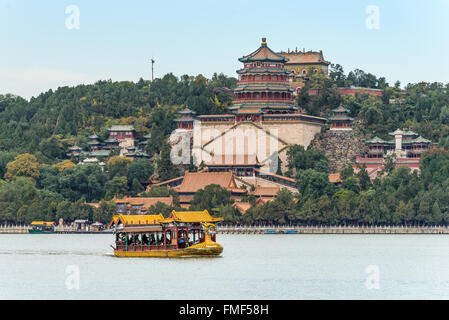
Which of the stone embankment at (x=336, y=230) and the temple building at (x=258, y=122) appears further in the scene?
the temple building at (x=258, y=122)

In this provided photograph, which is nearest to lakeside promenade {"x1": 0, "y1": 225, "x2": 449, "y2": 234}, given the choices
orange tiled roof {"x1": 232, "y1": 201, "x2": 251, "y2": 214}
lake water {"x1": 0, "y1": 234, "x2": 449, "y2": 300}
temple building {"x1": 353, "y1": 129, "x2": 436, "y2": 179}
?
Answer: orange tiled roof {"x1": 232, "y1": 201, "x2": 251, "y2": 214}

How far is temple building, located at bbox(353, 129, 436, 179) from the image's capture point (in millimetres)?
134375

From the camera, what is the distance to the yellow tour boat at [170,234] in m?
76.3

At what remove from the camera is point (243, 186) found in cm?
13112

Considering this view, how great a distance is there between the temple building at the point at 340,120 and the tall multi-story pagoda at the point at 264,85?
5.66m

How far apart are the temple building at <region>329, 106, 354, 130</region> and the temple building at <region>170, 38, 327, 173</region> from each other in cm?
172

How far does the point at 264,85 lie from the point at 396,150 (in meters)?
17.3

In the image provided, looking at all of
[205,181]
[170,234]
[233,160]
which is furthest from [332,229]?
[170,234]

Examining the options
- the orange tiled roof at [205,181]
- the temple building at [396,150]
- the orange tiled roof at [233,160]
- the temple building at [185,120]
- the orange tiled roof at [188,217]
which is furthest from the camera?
the temple building at [185,120]

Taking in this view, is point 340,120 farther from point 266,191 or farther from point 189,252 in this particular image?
point 189,252

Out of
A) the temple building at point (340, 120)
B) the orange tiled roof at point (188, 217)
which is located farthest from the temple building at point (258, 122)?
the orange tiled roof at point (188, 217)

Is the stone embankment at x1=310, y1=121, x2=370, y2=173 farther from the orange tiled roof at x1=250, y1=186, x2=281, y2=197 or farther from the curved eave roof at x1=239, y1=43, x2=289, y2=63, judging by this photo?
the curved eave roof at x1=239, y1=43, x2=289, y2=63

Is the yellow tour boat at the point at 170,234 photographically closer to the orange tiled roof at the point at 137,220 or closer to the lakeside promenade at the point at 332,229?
the orange tiled roof at the point at 137,220

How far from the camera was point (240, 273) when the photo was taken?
69.1 metres
